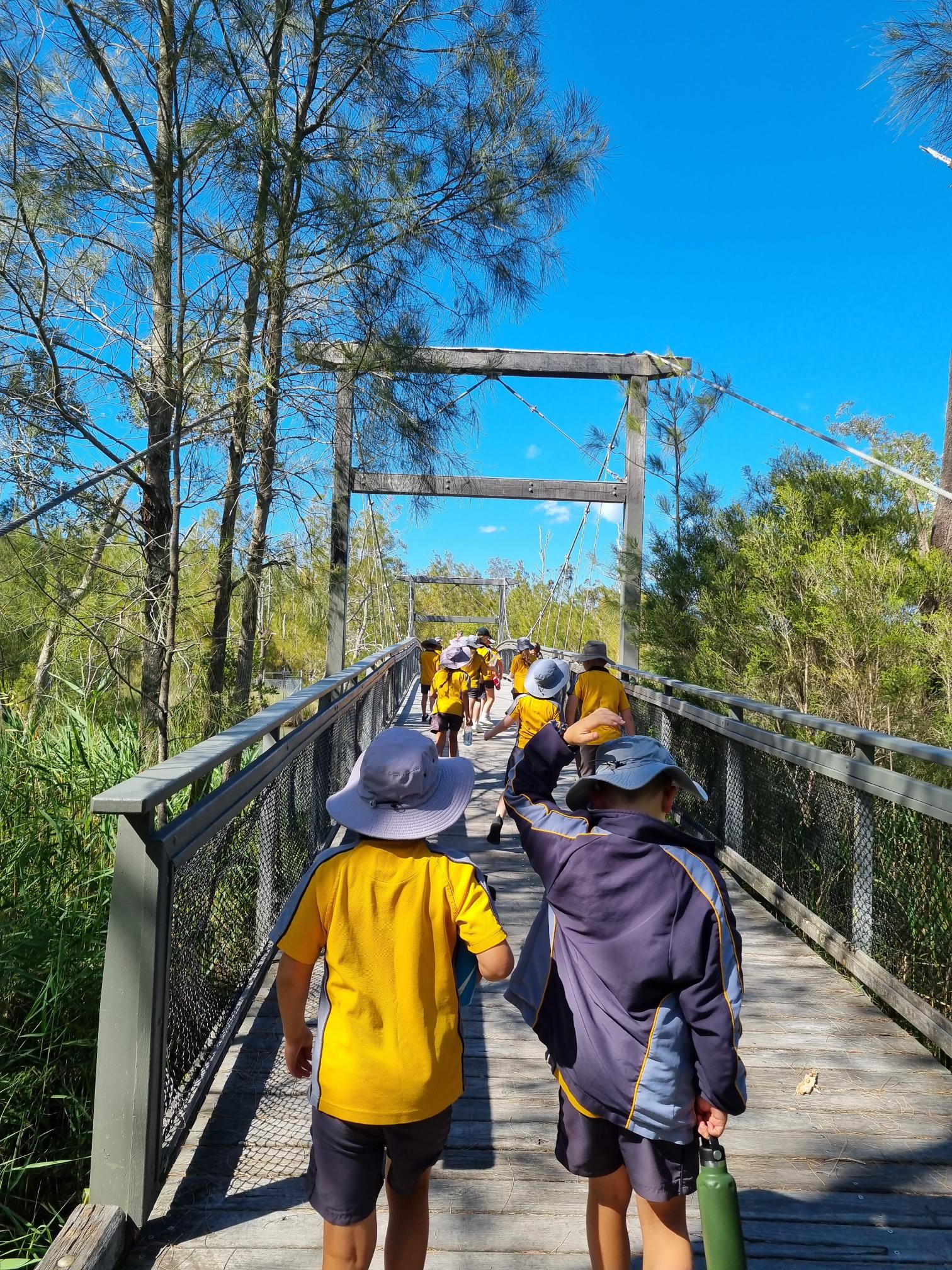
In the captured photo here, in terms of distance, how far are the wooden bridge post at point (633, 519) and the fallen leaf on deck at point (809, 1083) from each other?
19.1 ft

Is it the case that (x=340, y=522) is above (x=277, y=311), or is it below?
below

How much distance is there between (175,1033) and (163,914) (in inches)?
16.8

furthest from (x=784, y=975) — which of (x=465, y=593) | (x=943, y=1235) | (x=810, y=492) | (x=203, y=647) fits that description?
(x=465, y=593)

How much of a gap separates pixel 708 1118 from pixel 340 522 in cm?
629

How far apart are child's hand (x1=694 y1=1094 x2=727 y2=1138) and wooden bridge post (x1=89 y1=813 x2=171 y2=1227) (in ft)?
3.26

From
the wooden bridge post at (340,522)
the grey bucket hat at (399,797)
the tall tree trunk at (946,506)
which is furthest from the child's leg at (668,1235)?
the tall tree trunk at (946,506)

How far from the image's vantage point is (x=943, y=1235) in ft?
6.38

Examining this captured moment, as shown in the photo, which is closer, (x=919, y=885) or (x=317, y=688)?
(x=919, y=885)

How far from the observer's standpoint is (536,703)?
486 centimetres

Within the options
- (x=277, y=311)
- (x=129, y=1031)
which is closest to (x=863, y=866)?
(x=129, y=1031)

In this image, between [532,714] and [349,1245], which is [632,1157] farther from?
[532,714]

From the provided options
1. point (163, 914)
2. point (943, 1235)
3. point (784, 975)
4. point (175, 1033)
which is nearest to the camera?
point (163, 914)

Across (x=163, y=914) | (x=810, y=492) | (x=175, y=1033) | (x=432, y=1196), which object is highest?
(x=810, y=492)

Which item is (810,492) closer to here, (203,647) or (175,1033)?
(203,647)
